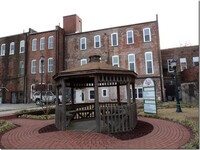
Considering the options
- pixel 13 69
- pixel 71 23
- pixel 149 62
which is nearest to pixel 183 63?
pixel 149 62

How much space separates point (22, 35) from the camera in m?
27.9

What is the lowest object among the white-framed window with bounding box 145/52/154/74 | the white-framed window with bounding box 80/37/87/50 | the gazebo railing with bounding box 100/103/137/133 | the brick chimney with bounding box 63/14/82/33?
the gazebo railing with bounding box 100/103/137/133

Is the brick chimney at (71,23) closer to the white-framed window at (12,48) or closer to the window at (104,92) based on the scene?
the white-framed window at (12,48)

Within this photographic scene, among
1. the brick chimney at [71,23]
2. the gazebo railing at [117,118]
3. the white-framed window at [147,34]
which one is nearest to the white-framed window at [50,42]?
the brick chimney at [71,23]

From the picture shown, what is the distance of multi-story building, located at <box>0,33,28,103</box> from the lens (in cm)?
2686

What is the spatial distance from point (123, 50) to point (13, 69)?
1818 cm

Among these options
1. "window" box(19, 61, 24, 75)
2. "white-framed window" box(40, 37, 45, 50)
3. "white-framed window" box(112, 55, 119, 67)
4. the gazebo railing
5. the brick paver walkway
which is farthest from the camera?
"window" box(19, 61, 24, 75)

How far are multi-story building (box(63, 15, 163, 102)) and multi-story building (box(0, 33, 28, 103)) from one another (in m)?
7.49

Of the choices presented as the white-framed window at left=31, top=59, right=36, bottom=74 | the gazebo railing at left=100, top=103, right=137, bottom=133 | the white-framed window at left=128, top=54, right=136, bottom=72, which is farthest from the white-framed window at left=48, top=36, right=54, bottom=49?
the gazebo railing at left=100, top=103, right=137, bottom=133

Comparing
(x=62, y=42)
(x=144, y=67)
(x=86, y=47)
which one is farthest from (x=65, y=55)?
(x=144, y=67)

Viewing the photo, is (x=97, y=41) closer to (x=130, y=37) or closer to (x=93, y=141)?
(x=130, y=37)

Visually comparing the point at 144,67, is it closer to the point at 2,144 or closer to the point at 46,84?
the point at 46,84

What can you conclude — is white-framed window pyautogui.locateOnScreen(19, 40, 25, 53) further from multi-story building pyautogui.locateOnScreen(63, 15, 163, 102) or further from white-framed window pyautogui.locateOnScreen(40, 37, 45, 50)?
multi-story building pyautogui.locateOnScreen(63, 15, 163, 102)

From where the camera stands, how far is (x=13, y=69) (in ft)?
91.1
